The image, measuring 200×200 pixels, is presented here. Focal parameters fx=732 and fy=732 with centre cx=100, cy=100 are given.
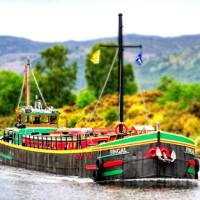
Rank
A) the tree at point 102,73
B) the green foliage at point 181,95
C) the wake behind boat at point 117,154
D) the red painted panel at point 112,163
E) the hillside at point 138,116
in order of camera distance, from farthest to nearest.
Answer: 1. the tree at point 102,73
2. the green foliage at point 181,95
3. the hillside at point 138,116
4. the red painted panel at point 112,163
5. the wake behind boat at point 117,154

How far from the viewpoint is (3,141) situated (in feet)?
250

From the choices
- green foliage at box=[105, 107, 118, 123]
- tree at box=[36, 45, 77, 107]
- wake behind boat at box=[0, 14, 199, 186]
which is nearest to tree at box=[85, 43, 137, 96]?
tree at box=[36, 45, 77, 107]

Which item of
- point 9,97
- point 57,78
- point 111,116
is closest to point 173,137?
point 111,116

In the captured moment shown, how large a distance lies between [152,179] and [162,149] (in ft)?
7.90

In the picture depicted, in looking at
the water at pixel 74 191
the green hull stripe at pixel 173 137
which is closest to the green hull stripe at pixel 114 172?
the water at pixel 74 191

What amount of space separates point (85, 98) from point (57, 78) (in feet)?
36.9

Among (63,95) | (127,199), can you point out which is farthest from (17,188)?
(63,95)

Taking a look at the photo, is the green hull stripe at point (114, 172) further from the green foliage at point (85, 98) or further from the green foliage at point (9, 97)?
the green foliage at point (9, 97)

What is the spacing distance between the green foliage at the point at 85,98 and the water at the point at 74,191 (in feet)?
254

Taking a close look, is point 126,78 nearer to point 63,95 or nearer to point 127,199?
point 63,95

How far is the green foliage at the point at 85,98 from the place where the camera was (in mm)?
136625

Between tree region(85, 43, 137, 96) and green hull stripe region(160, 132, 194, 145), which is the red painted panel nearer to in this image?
green hull stripe region(160, 132, 194, 145)

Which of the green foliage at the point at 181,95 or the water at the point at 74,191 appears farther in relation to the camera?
the green foliage at the point at 181,95

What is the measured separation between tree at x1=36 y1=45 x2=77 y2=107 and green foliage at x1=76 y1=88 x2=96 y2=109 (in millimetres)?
4217
